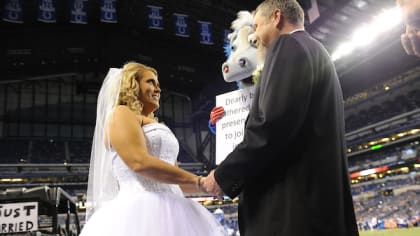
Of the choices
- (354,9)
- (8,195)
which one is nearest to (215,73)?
(354,9)

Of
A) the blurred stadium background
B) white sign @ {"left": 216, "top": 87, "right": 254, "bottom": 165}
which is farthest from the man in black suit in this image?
the blurred stadium background

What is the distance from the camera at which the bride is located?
1891mm

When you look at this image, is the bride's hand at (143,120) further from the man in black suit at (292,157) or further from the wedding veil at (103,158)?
the man in black suit at (292,157)

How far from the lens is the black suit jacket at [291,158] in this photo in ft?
4.11

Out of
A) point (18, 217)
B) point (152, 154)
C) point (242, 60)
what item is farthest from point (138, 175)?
point (18, 217)

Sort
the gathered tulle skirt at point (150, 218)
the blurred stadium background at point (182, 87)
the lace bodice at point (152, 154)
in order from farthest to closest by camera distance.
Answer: the blurred stadium background at point (182, 87)
the lace bodice at point (152, 154)
the gathered tulle skirt at point (150, 218)

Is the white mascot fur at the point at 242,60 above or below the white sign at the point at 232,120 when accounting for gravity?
above

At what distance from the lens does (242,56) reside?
281 centimetres

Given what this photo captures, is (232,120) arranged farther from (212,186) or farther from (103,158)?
(212,186)

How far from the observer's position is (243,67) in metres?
2.80

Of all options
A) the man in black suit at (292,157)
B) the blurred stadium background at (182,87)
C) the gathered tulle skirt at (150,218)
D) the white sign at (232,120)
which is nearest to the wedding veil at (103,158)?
the gathered tulle skirt at (150,218)

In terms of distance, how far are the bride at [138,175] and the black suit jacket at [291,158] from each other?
44 centimetres

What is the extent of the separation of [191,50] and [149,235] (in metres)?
17.8

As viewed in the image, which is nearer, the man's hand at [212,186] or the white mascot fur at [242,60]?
the man's hand at [212,186]
